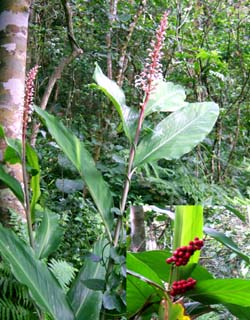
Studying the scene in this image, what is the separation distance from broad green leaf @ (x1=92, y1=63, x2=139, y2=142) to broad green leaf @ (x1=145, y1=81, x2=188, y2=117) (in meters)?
0.03

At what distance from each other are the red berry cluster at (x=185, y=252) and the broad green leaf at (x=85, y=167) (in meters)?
0.21

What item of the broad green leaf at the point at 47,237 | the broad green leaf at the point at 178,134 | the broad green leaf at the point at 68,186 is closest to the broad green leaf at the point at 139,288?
Result: the broad green leaf at the point at 178,134

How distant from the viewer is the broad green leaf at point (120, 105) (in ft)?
2.57

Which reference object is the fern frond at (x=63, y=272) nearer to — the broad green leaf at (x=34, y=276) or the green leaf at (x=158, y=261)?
the broad green leaf at (x=34, y=276)

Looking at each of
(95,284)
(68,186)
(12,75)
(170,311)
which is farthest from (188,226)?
(68,186)

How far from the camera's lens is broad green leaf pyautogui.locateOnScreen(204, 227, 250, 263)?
0.60 meters

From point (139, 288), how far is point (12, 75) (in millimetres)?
758

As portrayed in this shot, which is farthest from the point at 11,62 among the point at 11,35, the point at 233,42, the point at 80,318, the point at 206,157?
the point at 233,42

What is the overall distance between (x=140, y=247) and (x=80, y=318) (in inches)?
9.4

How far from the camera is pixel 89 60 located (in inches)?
96.1

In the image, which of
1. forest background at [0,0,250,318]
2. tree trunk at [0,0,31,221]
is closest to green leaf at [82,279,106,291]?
tree trunk at [0,0,31,221]

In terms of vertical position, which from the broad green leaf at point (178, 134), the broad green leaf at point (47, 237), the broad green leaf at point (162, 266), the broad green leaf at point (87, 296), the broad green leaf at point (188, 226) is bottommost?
the broad green leaf at point (87, 296)

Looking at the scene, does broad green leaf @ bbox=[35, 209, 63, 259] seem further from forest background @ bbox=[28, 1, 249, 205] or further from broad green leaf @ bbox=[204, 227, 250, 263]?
forest background @ bbox=[28, 1, 249, 205]

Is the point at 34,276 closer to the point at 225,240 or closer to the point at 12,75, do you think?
the point at 225,240
